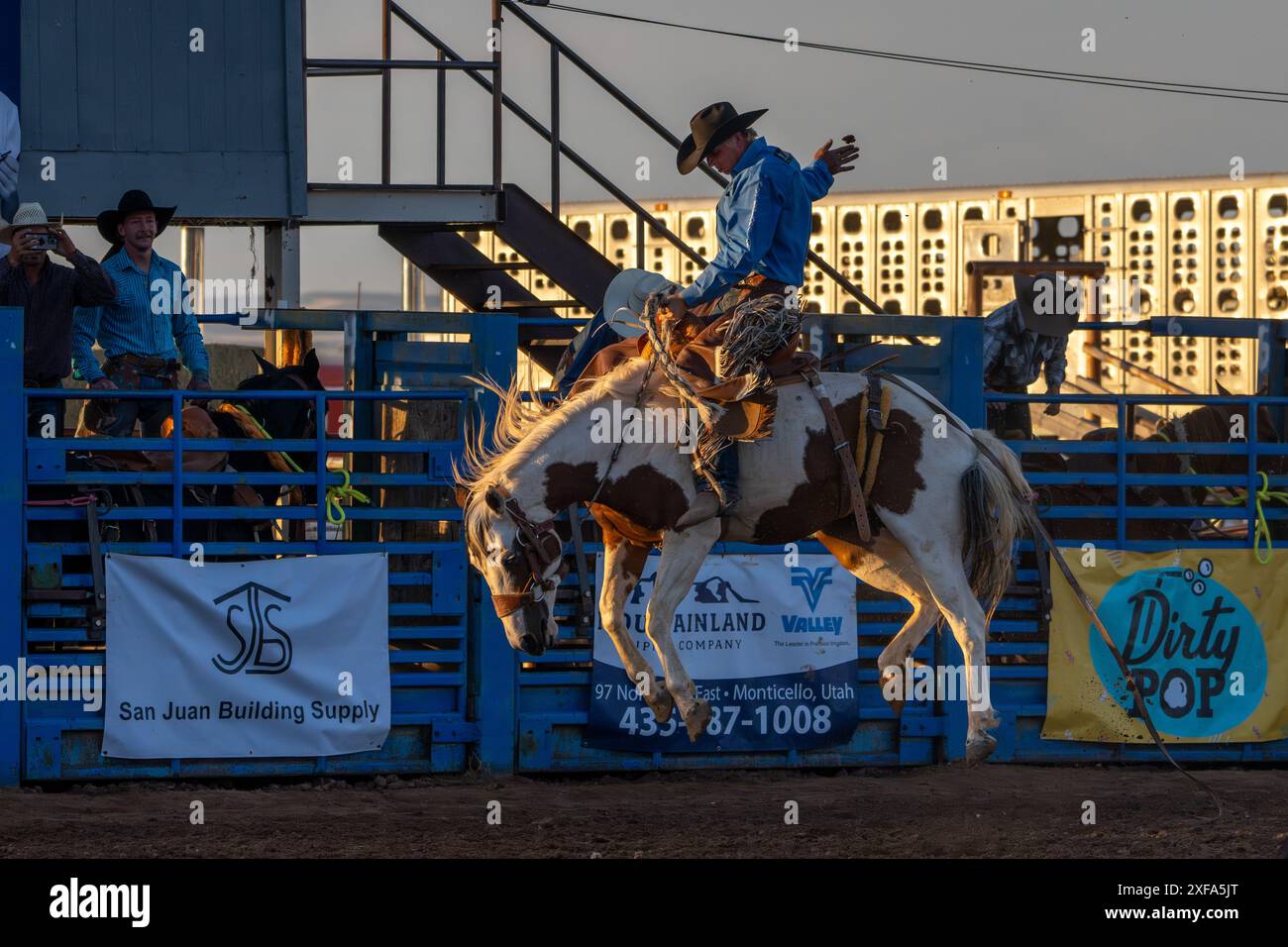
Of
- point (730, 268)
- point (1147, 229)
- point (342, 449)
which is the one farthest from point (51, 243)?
point (1147, 229)

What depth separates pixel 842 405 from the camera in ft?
26.3

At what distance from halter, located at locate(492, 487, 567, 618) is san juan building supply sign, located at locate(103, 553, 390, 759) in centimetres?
225

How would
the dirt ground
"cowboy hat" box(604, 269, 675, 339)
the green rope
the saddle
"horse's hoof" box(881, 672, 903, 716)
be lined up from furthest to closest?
the green rope → "horse's hoof" box(881, 672, 903, 716) → "cowboy hat" box(604, 269, 675, 339) → the dirt ground → the saddle

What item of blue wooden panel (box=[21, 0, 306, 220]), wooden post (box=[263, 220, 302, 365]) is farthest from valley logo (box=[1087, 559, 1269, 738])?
blue wooden panel (box=[21, 0, 306, 220])

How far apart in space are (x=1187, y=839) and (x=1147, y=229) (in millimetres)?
11846

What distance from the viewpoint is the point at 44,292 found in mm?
9445

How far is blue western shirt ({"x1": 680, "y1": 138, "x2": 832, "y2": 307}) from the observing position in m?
7.76

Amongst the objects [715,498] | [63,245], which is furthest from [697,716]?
[63,245]

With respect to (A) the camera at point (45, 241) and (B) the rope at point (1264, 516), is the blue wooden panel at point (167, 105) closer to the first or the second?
(A) the camera at point (45, 241)

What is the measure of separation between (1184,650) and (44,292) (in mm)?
6792

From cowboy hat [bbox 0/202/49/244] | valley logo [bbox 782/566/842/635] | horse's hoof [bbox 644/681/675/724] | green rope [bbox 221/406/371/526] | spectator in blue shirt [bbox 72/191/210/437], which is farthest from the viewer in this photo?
valley logo [bbox 782/566/842/635]

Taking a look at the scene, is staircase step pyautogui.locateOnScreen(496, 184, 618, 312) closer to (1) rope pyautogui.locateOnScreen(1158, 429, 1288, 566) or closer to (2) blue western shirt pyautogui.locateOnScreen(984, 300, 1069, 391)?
(2) blue western shirt pyautogui.locateOnScreen(984, 300, 1069, 391)
